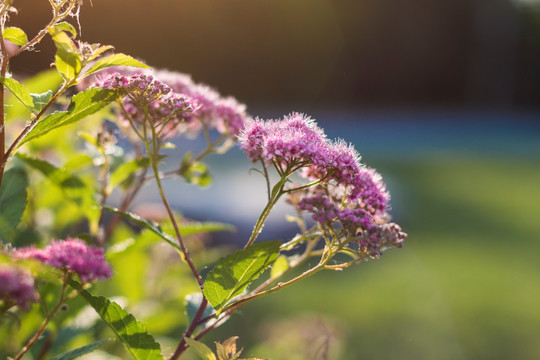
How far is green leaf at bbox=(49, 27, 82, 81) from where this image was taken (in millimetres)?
551

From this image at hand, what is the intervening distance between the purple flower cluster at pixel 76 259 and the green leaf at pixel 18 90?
0.15 metres

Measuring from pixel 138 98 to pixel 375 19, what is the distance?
41.8 feet

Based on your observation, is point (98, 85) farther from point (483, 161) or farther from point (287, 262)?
point (483, 161)

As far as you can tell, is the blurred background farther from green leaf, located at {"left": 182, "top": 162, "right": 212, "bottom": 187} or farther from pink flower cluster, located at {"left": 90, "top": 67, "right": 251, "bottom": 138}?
green leaf, located at {"left": 182, "top": 162, "right": 212, "bottom": 187}

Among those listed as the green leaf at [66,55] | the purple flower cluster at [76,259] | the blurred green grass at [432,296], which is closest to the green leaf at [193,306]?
the purple flower cluster at [76,259]

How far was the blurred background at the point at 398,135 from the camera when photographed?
324 centimetres

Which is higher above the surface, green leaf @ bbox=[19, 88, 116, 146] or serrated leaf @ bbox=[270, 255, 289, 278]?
green leaf @ bbox=[19, 88, 116, 146]

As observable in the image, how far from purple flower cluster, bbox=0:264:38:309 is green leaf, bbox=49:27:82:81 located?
216 millimetres

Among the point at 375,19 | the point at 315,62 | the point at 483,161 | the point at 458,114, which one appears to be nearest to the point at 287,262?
the point at 483,161

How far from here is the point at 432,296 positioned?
13.5 ft

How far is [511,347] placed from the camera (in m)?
3.32

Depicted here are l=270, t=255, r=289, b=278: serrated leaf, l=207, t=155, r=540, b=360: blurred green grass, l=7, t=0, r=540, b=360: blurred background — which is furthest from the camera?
l=7, t=0, r=540, b=360: blurred background

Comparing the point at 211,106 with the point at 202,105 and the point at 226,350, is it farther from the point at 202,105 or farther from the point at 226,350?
the point at 226,350

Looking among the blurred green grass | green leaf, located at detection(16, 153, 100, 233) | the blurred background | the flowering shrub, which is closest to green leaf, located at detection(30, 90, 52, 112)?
the flowering shrub
